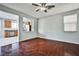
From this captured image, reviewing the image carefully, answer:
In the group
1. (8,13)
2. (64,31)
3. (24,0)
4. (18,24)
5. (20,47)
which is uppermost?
(24,0)

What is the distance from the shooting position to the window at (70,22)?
266 cm

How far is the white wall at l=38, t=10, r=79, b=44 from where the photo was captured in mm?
2488

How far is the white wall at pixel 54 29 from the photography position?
8.16 feet

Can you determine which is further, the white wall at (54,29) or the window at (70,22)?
the window at (70,22)

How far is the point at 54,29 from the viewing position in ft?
8.34

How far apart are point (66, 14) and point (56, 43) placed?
1.14 meters

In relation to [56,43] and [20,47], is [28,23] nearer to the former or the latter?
[20,47]

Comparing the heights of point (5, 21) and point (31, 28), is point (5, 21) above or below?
above

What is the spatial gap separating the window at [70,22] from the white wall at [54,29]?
0.47ft

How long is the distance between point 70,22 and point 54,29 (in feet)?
2.28

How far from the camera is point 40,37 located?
265 centimetres

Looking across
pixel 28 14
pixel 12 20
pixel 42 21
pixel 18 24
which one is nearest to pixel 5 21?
pixel 12 20

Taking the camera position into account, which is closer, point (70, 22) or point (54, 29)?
point (54, 29)

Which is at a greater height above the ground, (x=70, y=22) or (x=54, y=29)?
(x=70, y=22)
